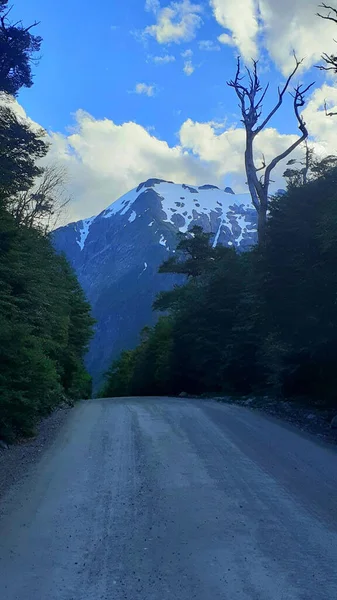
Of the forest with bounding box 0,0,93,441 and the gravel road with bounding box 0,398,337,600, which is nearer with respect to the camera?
the gravel road with bounding box 0,398,337,600

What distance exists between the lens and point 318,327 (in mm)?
16391

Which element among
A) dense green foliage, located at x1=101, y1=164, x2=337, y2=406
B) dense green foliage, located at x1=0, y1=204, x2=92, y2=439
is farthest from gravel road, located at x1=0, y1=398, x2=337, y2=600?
dense green foliage, located at x1=101, y1=164, x2=337, y2=406

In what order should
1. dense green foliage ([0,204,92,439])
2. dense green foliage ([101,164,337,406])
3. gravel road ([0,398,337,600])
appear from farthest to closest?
dense green foliage ([101,164,337,406]) < dense green foliage ([0,204,92,439]) < gravel road ([0,398,337,600])

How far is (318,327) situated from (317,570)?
1219 cm

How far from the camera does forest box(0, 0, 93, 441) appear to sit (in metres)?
12.4

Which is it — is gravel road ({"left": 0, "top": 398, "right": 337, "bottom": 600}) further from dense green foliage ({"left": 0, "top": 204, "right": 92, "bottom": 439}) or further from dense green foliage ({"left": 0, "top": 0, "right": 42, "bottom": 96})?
dense green foliage ({"left": 0, "top": 0, "right": 42, "bottom": 96})

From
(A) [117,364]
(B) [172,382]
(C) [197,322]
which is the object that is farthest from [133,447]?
(A) [117,364]

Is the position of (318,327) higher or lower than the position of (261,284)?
lower

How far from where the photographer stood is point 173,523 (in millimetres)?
6055

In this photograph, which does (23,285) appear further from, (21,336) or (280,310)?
(280,310)

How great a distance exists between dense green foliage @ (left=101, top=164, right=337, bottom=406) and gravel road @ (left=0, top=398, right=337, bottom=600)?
233 inches

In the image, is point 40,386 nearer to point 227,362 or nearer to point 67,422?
point 67,422

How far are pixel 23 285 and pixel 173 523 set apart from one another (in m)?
10.9

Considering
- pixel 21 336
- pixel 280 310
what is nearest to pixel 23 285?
pixel 21 336
